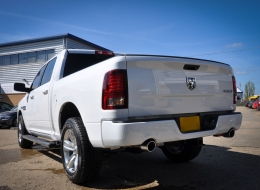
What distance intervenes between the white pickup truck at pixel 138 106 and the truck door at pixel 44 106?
23cm

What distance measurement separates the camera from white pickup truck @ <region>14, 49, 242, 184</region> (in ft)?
8.38

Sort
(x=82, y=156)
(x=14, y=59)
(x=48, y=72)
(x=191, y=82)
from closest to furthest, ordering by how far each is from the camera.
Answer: (x=82, y=156) < (x=191, y=82) < (x=48, y=72) < (x=14, y=59)

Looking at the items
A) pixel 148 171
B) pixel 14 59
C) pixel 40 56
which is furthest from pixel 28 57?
pixel 148 171

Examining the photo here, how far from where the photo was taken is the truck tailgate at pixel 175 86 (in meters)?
2.65

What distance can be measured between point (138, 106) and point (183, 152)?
78.2 inches

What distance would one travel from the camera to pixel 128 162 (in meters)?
4.39

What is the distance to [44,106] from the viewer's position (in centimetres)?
409

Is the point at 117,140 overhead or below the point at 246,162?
overhead

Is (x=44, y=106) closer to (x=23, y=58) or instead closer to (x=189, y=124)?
(x=189, y=124)

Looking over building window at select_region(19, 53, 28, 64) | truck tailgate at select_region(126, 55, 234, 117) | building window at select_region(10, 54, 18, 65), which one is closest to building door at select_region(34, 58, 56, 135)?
truck tailgate at select_region(126, 55, 234, 117)

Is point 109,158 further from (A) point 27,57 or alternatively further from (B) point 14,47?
(B) point 14,47

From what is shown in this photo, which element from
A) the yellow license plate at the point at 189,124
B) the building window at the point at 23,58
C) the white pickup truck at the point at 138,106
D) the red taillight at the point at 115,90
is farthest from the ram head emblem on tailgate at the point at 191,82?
the building window at the point at 23,58

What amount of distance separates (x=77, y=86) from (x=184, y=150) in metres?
2.22

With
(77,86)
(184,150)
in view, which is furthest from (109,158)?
(77,86)
